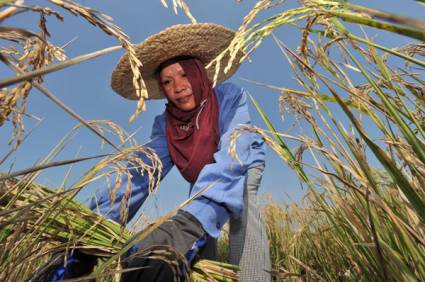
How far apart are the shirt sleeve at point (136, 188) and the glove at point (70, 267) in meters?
0.20

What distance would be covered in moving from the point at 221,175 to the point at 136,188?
738 millimetres

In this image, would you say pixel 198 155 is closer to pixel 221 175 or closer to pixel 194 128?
pixel 194 128

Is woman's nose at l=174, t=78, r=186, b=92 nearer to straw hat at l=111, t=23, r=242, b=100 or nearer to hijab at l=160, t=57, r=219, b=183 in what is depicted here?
hijab at l=160, t=57, r=219, b=183

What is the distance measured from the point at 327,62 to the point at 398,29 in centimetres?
47

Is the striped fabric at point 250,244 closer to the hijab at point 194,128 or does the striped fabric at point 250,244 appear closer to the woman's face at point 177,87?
the hijab at point 194,128

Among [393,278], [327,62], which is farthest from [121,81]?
[393,278]

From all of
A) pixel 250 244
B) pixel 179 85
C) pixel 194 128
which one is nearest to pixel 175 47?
pixel 179 85

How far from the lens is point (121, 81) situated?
109 inches

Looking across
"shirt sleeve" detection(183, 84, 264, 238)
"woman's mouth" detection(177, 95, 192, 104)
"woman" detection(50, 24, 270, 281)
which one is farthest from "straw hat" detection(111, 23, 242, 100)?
"shirt sleeve" detection(183, 84, 264, 238)

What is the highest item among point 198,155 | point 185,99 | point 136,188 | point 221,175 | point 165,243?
point 185,99

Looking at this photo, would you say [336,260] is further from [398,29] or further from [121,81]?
[398,29]

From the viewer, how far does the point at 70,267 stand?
1671 mm

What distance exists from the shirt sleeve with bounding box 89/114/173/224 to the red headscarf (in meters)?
0.08

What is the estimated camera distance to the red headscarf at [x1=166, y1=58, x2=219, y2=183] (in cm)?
224
